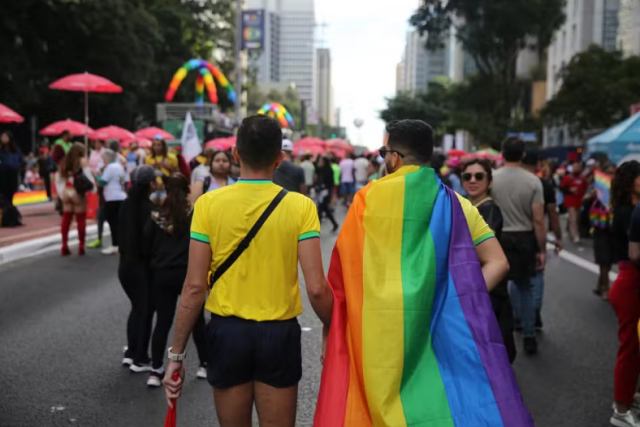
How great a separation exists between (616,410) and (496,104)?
4272 cm

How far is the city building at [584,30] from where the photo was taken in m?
46.8

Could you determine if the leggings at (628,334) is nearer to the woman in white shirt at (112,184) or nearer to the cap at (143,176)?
the cap at (143,176)

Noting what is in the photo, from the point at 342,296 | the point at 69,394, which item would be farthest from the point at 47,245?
the point at 342,296

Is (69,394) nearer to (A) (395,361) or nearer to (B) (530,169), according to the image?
(A) (395,361)

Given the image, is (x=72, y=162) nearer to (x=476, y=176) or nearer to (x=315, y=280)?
(x=476, y=176)

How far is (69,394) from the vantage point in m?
5.80

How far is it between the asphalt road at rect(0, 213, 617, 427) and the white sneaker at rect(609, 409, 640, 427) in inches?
3.2

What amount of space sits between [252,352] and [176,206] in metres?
2.74

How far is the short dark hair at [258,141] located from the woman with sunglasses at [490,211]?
262cm

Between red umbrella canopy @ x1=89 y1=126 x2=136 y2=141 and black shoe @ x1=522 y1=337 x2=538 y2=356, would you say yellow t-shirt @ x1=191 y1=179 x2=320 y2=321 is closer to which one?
black shoe @ x1=522 y1=337 x2=538 y2=356

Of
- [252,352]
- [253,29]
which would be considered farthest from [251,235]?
[253,29]

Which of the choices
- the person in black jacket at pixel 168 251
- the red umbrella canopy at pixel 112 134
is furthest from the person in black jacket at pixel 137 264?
the red umbrella canopy at pixel 112 134

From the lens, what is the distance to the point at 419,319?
117 inches

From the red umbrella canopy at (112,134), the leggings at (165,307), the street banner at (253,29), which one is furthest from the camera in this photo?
the street banner at (253,29)
